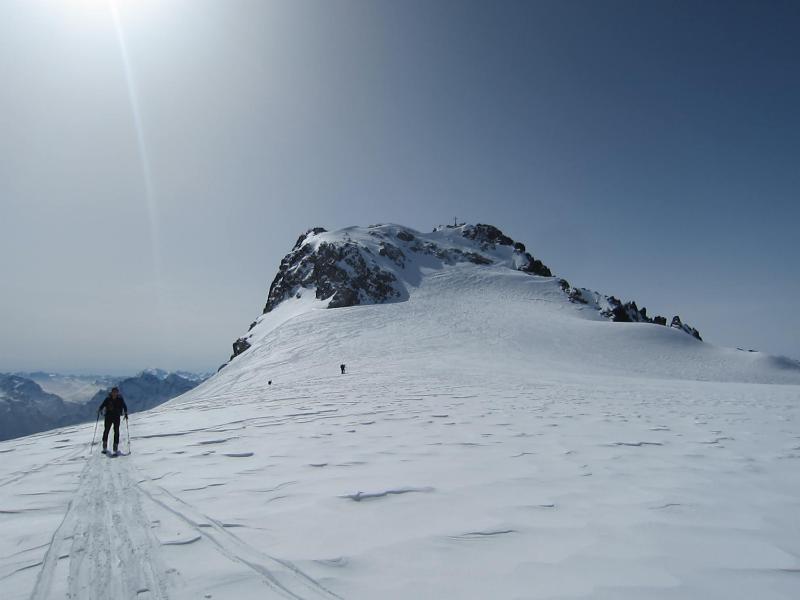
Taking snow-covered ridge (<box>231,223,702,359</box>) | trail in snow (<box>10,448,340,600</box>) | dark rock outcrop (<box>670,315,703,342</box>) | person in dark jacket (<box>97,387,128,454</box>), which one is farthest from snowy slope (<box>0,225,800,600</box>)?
dark rock outcrop (<box>670,315,703,342</box>)

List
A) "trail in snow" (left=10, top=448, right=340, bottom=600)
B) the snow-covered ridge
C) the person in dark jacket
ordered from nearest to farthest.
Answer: "trail in snow" (left=10, top=448, right=340, bottom=600), the person in dark jacket, the snow-covered ridge

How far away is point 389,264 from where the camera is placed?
89500mm

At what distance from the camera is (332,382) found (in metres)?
23.7

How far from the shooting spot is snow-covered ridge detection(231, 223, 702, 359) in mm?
74250

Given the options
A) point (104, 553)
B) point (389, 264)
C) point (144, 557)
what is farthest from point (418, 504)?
point (389, 264)

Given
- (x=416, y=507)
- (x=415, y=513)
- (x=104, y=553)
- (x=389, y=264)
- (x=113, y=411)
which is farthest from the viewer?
(x=389, y=264)

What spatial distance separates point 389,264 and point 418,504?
8519 cm

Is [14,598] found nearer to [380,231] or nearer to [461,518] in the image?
[461,518]

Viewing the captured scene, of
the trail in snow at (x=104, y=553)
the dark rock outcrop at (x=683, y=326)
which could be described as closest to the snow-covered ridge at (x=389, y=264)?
the dark rock outcrop at (x=683, y=326)

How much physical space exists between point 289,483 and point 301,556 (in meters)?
2.33

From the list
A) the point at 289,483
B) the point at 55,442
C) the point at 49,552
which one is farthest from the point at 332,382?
the point at 49,552

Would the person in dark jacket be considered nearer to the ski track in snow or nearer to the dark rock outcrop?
the ski track in snow

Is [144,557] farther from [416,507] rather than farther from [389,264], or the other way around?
[389,264]

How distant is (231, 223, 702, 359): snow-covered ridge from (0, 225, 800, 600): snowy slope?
56282 mm
